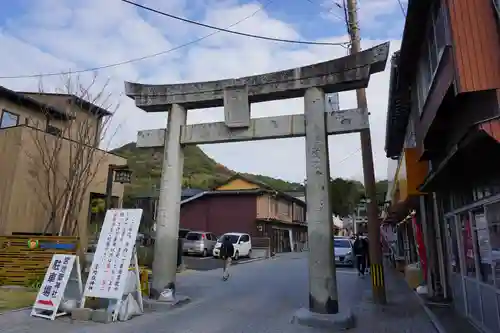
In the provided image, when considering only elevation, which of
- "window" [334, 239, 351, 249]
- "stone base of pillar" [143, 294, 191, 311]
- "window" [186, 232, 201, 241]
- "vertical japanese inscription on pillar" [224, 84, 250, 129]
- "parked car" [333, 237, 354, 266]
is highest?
"vertical japanese inscription on pillar" [224, 84, 250, 129]

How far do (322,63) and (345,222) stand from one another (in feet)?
197

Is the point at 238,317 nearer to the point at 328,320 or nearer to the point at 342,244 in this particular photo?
the point at 328,320

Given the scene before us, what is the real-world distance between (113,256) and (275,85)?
228 inches

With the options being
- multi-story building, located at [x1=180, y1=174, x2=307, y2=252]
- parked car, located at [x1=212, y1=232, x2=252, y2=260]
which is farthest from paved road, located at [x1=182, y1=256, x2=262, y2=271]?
multi-story building, located at [x1=180, y1=174, x2=307, y2=252]

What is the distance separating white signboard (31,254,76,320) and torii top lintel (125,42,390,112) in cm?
488

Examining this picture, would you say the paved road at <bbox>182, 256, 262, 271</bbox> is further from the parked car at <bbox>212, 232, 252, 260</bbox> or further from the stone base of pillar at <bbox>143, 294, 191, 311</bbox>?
the stone base of pillar at <bbox>143, 294, 191, 311</bbox>

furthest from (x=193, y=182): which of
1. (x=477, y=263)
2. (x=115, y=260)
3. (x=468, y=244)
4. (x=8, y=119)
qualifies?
(x=477, y=263)

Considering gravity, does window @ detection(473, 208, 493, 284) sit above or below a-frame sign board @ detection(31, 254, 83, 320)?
above

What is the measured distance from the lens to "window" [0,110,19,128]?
53.5 ft

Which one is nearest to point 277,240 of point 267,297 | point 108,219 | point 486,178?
point 267,297

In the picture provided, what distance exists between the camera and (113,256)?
8844 millimetres

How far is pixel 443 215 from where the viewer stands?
1039cm

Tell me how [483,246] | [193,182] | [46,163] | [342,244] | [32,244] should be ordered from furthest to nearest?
[193,182], [342,244], [46,163], [32,244], [483,246]

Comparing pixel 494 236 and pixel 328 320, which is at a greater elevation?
pixel 494 236
